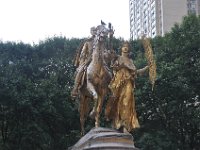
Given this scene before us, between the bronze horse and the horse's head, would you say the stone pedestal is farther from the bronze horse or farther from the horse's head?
the horse's head

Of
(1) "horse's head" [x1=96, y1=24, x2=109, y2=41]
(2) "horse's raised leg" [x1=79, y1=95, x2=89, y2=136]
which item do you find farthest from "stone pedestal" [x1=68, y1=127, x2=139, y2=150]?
(1) "horse's head" [x1=96, y1=24, x2=109, y2=41]

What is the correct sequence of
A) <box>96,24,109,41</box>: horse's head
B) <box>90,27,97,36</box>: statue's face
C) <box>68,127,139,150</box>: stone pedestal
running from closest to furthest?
1. <box>68,127,139,150</box>: stone pedestal
2. <box>96,24,109,41</box>: horse's head
3. <box>90,27,97,36</box>: statue's face

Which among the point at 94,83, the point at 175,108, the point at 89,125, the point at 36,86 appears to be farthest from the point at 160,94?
the point at 94,83

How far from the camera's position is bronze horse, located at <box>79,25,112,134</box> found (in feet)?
50.2

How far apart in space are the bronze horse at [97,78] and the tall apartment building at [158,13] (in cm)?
4893

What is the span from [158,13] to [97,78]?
5847cm

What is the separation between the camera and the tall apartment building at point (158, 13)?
6999 centimetres

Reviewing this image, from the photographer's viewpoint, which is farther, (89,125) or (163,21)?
(163,21)

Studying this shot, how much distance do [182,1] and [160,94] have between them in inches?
1690

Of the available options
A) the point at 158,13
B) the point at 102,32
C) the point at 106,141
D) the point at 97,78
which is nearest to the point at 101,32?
the point at 102,32

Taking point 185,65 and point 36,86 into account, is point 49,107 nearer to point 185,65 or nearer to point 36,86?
point 36,86

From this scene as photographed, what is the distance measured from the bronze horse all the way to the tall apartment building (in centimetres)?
4893

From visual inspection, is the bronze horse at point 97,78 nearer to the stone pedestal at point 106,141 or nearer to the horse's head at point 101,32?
the horse's head at point 101,32

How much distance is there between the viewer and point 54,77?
100 feet
